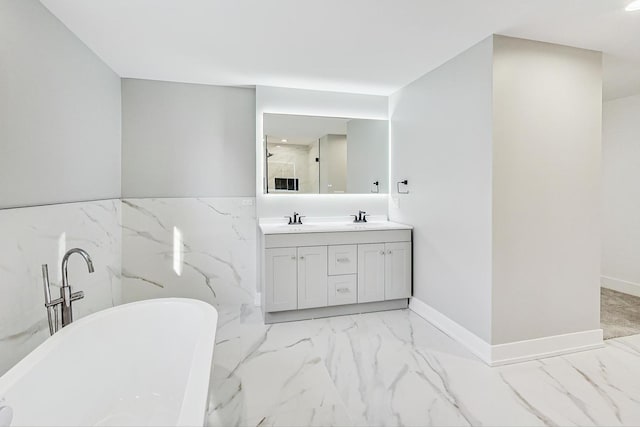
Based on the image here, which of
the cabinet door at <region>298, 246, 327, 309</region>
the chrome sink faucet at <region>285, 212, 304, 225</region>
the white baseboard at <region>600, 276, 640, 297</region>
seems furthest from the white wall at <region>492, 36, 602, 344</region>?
the chrome sink faucet at <region>285, 212, 304, 225</region>

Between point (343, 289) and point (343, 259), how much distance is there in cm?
30

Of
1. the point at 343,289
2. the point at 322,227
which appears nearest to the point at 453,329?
the point at 343,289

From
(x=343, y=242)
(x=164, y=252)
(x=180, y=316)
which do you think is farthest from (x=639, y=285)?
(x=164, y=252)

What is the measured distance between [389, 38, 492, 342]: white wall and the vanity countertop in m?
0.29

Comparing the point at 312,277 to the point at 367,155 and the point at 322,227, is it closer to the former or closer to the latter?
the point at 322,227

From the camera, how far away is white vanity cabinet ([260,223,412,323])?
323 cm

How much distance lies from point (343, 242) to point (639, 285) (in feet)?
11.8

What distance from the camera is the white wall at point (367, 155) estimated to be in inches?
160

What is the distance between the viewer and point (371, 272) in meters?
3.49

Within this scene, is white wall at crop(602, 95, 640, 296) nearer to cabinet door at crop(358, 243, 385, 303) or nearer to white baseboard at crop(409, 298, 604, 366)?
white baseboard at crop(409, 298, 604, 366)

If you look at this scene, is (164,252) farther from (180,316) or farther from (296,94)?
(296,94)

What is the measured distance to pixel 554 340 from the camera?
103 inches

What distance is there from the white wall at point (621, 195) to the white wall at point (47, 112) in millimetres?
5723

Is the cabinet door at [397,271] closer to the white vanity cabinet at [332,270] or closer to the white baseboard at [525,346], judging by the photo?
the white vanity cabinet at [332,270]
